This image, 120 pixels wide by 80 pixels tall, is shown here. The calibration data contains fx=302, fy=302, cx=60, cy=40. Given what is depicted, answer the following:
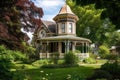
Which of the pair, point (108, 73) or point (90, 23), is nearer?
point (108, 73)

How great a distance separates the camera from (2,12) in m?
23.9

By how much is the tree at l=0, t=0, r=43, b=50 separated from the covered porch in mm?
18530

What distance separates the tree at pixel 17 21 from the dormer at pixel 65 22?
23.6m

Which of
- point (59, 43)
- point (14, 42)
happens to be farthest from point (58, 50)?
point (14, 42)

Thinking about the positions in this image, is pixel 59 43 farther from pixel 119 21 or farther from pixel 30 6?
pixel 119 21

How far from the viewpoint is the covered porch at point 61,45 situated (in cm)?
4747

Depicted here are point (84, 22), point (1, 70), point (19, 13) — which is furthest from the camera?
point (84, 22)

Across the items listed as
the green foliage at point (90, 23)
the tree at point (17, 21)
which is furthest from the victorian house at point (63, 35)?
the tree at point (17, 21)

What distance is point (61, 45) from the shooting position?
51531mm

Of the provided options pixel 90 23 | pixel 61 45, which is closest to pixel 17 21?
pixel 61 45

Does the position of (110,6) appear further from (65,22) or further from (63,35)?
(63,35)

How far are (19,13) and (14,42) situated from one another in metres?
3.38

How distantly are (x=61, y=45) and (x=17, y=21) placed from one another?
1002 inches

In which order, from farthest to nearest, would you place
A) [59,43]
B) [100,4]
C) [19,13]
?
[59,43], [19,13], [100,4]
